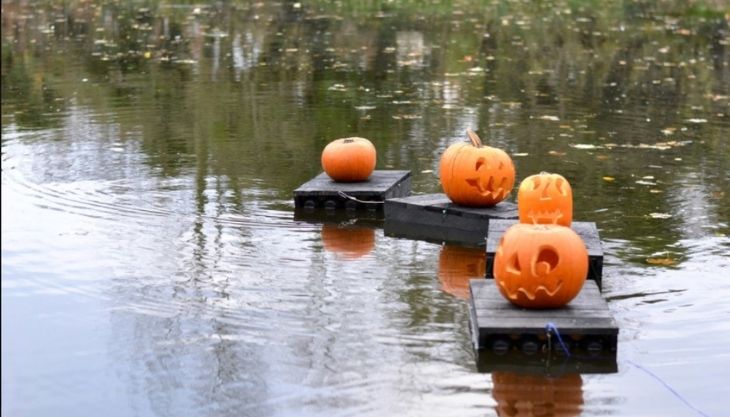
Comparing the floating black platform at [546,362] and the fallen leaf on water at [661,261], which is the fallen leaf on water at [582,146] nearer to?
the fallen leaf on water at [661,261]

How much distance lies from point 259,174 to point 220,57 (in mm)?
10681

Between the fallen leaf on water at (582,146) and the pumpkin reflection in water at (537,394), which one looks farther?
the fallen leaf on water at (582,146)

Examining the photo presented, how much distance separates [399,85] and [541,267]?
40.7 feet

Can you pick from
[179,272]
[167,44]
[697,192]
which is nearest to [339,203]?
[179,272]

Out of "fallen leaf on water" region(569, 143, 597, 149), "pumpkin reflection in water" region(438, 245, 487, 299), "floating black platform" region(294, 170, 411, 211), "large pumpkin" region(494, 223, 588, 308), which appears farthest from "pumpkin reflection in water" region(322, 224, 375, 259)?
"fallen leaf on water" region(569, 143, 597, 149)

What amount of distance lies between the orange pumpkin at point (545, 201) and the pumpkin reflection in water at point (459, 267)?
50 cm

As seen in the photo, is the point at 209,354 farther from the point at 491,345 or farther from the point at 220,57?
the point at 220,57

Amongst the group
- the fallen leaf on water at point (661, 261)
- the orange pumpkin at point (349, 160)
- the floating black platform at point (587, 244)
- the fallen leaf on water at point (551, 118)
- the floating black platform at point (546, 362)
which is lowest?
the fallen leaf on water at point (661, 261)

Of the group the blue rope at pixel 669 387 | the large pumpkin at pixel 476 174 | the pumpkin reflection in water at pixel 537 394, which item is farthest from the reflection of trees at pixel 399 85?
the pumpkin reflection in water at pixel 537 394

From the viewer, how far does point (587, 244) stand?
9031mm

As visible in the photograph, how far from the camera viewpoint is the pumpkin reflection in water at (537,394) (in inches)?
258

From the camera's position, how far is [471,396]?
22.1 ft

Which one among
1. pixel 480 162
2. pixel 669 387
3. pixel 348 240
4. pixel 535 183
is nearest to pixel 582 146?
pixel 480 162

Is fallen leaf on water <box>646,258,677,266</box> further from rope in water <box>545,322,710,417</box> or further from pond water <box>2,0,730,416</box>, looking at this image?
rope in water <box>545,322,710,417</box>
